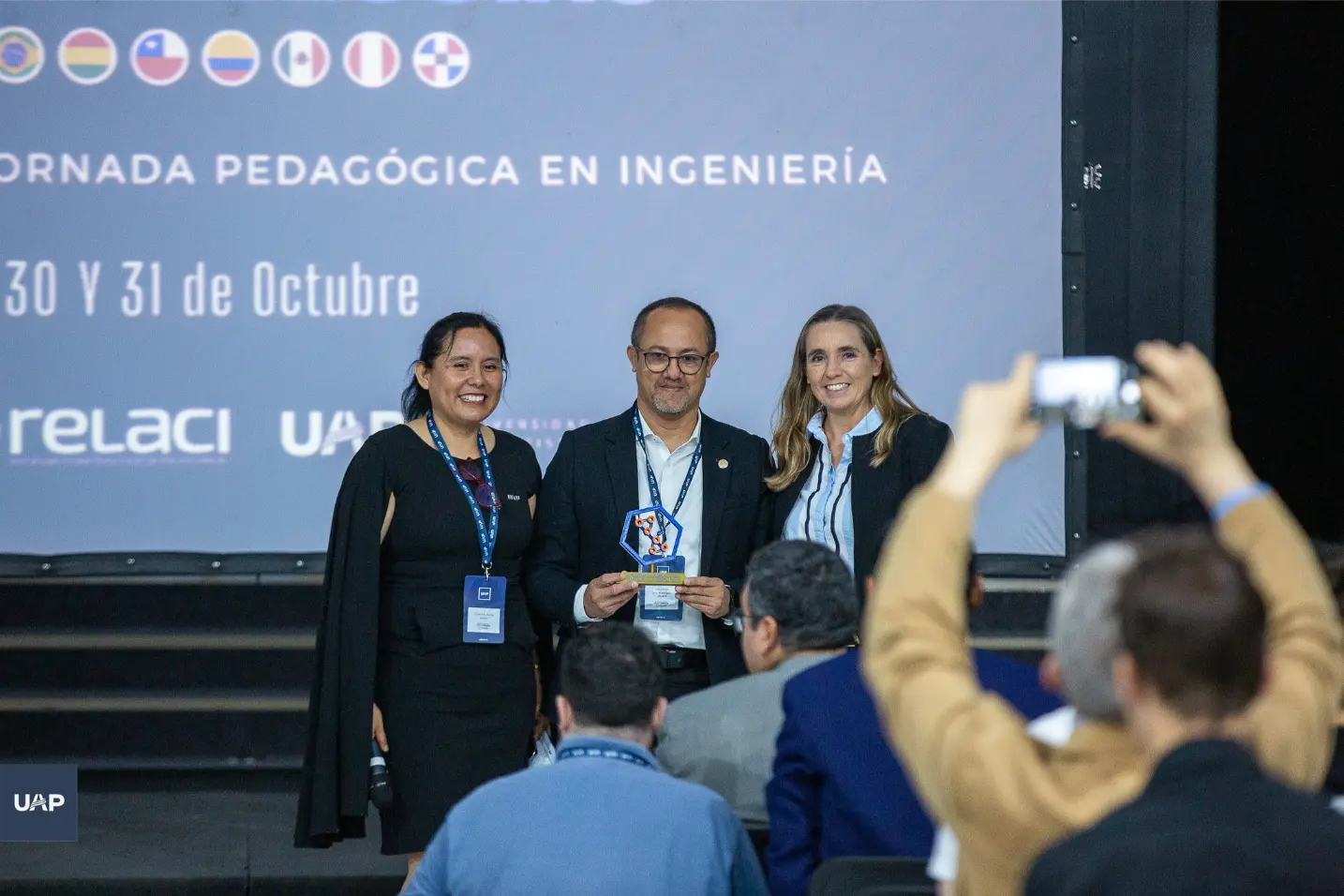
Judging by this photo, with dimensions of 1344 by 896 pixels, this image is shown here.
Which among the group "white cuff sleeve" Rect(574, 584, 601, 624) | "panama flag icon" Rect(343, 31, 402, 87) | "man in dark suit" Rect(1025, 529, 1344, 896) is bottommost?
"white cuff sleeve" Rect(574, 584, 601, 624)

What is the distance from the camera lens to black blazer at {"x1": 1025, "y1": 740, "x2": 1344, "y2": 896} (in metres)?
1.09

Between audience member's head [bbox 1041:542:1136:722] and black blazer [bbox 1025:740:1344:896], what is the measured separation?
0.28 ft

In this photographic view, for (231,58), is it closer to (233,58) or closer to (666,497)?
(233,58)

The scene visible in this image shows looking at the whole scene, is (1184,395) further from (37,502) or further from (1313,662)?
(37,502)

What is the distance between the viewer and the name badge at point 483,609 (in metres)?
3.18

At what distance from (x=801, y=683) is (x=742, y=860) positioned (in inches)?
9.5

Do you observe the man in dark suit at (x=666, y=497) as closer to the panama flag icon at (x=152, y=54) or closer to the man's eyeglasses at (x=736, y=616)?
the man's eyeglasses at (x=736, y=616)

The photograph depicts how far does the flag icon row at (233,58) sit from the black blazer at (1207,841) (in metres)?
4.05

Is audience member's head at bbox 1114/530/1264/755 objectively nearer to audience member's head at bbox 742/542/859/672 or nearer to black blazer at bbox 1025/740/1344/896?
black blazer at bbox 1025/740/1344/896

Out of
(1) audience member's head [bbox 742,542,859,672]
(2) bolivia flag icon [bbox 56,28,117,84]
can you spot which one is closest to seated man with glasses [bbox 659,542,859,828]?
(1) audience member's head [bbox 742,542,859,672]

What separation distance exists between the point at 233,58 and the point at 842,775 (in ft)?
11.8

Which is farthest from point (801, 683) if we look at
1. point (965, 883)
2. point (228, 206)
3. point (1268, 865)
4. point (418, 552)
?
point (228, 206)

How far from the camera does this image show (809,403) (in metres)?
3.35

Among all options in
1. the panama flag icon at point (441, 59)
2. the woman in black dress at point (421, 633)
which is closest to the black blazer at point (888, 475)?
the woman in black dress at point (421, 633)
